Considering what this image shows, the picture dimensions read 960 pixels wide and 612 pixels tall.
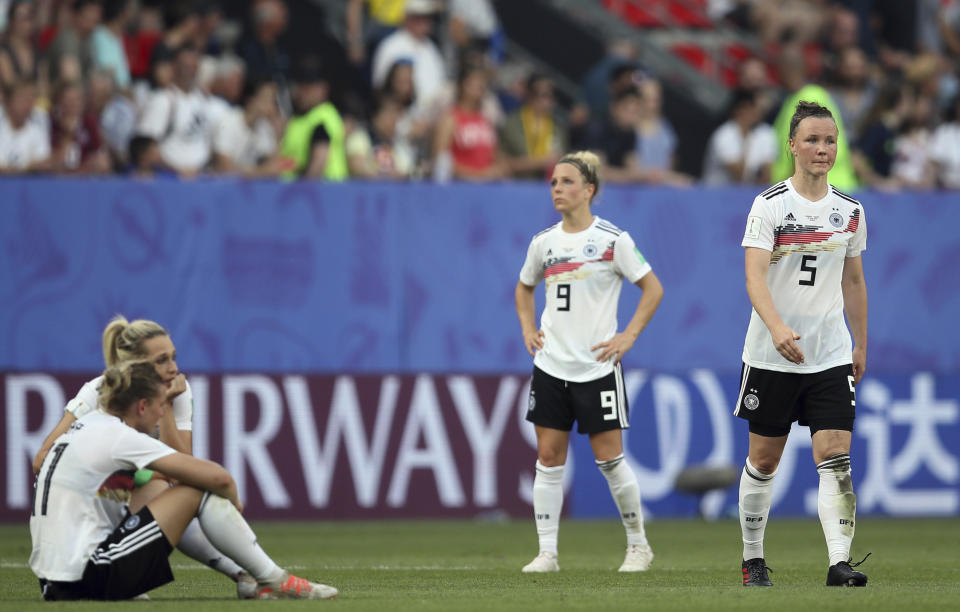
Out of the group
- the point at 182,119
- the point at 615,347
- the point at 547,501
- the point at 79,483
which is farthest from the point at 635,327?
the point at 182,119

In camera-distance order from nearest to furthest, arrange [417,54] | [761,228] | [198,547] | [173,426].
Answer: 1. [198,547]
2. [761,228]
3. [173,426]
4. [417,54]

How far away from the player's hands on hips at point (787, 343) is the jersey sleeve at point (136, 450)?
286 centimetres

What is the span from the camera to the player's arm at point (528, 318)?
9.34 metres

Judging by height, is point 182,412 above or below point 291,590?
above

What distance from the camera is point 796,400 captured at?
25.3 feet

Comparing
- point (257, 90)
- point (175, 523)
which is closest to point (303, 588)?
point (175, 523)

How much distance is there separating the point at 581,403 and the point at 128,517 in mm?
3173

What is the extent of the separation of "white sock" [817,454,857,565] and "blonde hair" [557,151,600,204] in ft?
8.21

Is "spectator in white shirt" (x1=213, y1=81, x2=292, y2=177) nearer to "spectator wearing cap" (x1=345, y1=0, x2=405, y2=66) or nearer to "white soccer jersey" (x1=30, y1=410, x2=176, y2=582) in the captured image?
"spectator wearing cap" (x1=345, y1=0, x2=405, y2=66)

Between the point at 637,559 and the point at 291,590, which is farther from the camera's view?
the point at 637,559

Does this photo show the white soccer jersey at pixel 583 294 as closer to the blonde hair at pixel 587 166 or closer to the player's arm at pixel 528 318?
the player's arm at pixel 528 318

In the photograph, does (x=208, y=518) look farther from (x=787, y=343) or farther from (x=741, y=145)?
(x=741, y=145)

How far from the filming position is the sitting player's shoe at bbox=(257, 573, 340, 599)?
7.05 meters

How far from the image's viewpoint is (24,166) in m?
13.7
